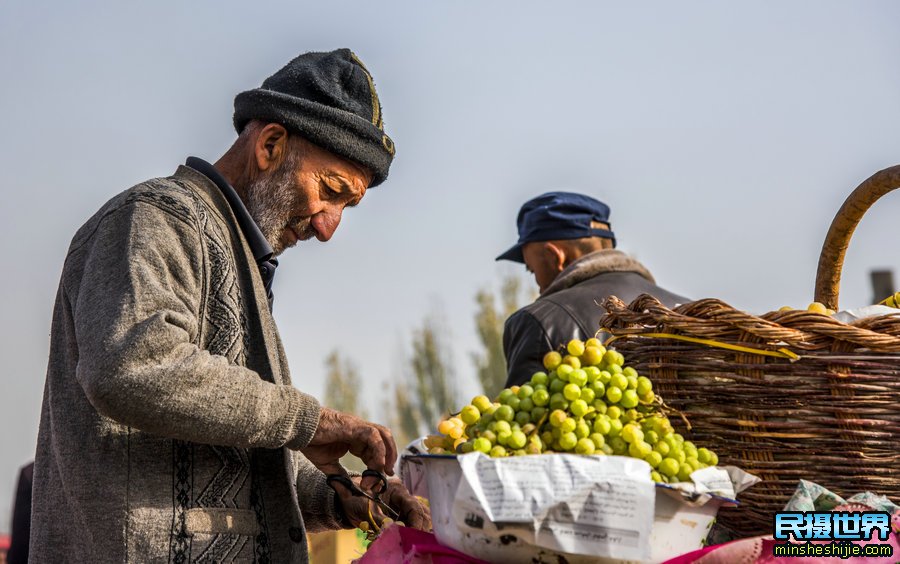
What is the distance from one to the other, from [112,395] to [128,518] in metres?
0.31

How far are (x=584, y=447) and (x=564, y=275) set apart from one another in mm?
2779

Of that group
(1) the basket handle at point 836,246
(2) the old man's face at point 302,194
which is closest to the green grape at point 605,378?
(2) the old man's face at point 302,194

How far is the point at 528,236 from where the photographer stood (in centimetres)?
453

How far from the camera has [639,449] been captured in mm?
1544

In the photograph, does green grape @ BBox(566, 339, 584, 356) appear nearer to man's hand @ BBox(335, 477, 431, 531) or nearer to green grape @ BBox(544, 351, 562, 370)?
green grape @ BBox(544, 351, 562, 370)

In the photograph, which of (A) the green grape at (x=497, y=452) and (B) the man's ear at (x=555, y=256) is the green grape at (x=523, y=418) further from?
(B) the man's ear at (x=555, y=256)

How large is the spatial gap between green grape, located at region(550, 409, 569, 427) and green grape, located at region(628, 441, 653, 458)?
12 centimetres

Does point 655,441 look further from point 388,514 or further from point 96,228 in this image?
point 96,228

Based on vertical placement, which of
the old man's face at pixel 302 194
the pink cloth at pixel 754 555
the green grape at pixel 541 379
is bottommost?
the pink cloth at pixel 754 555

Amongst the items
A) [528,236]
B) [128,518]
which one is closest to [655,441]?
[128,518]

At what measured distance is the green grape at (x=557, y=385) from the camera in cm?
163

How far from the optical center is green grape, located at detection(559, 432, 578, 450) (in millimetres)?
1528

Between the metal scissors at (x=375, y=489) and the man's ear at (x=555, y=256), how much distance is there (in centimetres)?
239

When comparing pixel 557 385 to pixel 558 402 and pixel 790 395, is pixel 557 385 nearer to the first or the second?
pixel 558 402
